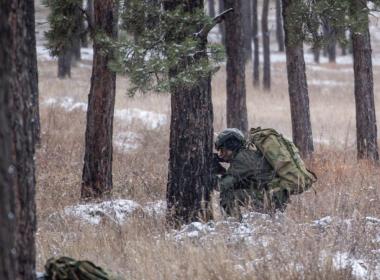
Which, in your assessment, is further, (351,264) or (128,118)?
(128,118)

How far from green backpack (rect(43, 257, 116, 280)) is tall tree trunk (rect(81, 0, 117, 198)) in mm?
4747

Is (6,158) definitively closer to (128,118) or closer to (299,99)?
(299,99)

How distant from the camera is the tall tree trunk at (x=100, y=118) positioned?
877cm

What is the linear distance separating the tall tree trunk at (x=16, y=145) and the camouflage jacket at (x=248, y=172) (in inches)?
124

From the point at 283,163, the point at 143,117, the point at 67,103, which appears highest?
the point at 67,103

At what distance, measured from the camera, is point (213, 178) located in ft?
22.1

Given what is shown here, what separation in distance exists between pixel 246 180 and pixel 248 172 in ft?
Answer: 0.30

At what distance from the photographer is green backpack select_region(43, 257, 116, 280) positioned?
12.6 feet

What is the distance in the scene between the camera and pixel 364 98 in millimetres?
11844

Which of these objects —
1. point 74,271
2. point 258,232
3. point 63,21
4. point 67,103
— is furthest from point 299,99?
point 74,271

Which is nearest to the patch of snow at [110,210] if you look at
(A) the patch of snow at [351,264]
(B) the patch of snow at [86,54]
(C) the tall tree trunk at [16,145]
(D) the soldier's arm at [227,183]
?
(D) the soldier's arm at [227,183]

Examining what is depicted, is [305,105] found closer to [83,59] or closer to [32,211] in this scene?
[32,211]

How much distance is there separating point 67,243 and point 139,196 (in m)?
2.96

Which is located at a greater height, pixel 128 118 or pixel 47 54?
pixel 47 54
